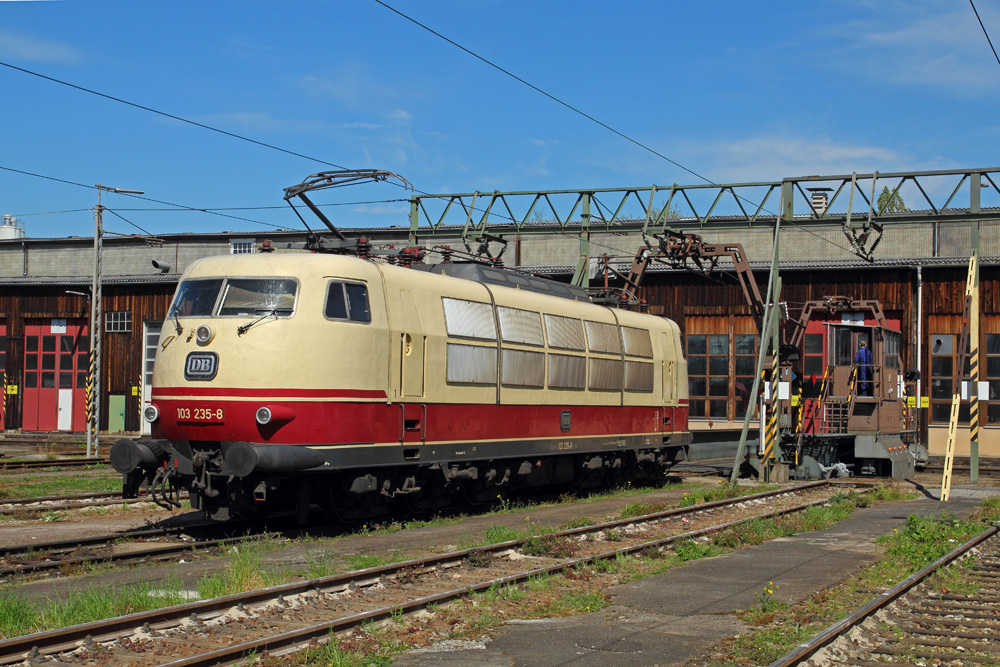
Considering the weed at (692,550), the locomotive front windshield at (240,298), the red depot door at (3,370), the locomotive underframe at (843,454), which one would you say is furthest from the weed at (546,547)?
the red depot door at (3,370)

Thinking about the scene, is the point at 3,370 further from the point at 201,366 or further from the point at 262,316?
the point at 262,316

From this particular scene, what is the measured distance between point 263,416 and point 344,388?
1173mm

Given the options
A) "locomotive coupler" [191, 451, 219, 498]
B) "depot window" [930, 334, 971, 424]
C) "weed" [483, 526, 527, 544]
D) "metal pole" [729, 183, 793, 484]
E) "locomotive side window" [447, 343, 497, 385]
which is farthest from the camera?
"depot window" [930, 334, 971, 424]

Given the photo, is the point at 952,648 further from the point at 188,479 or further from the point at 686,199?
the point at 686,199

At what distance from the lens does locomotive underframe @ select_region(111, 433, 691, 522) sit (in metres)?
13.0

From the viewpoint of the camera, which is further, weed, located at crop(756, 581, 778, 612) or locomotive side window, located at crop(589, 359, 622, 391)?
locomotive side window, located at crop(589, 359, 622, 391)

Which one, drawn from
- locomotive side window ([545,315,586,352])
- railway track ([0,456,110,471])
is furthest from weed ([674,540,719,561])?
railway track ([0,456,110,471])

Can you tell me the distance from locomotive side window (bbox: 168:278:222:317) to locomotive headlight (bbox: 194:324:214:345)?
288 mm

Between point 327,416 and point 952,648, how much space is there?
775 centimetres

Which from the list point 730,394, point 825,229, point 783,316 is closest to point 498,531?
point 783,316

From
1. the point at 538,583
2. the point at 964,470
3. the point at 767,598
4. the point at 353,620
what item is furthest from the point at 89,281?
the point at 767,598

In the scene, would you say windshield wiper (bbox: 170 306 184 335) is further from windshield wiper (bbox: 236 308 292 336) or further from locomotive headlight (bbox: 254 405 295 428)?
locomotive headlight (bbox: 254 405 295 428)

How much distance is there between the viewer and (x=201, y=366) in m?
13.2

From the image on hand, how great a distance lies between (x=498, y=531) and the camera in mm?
13766
